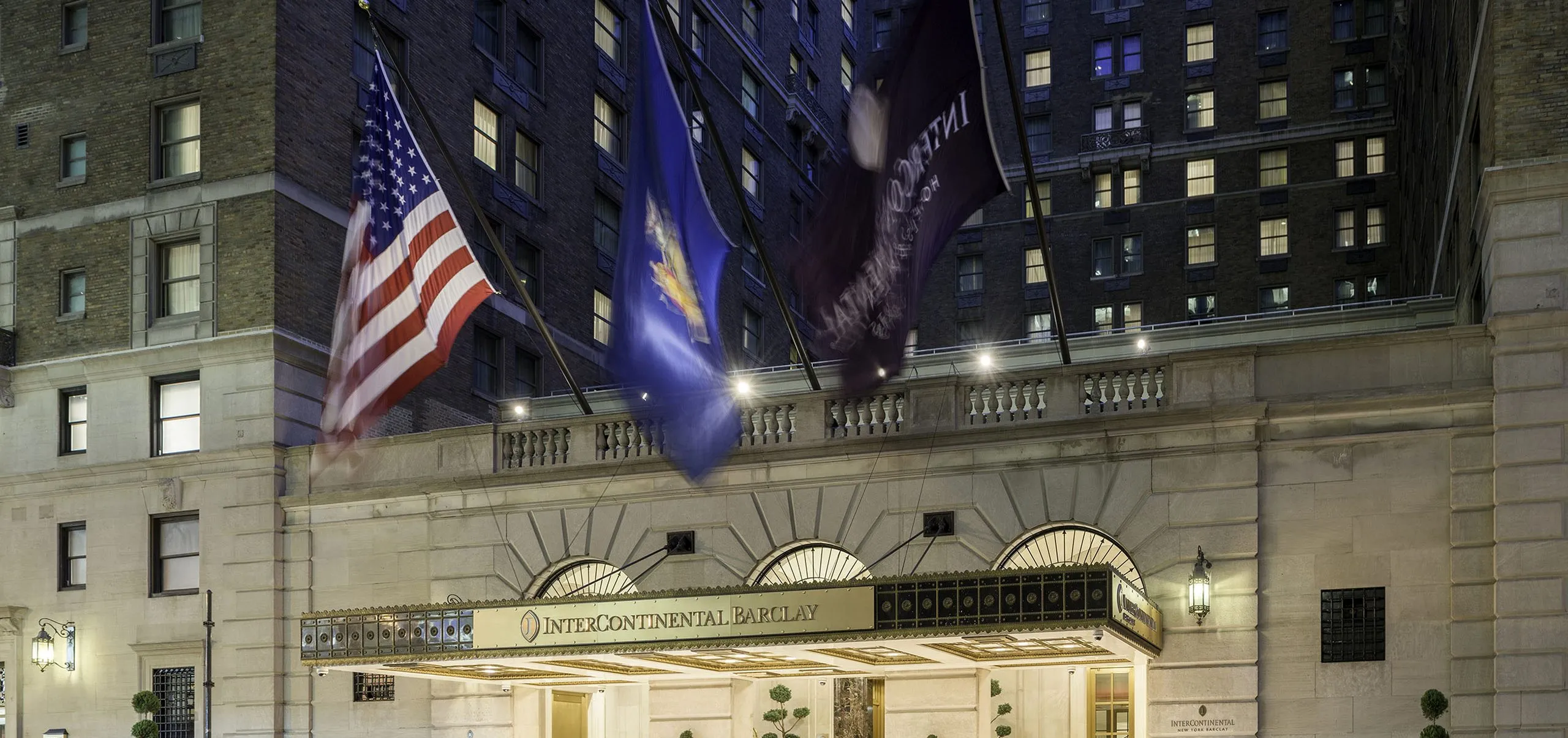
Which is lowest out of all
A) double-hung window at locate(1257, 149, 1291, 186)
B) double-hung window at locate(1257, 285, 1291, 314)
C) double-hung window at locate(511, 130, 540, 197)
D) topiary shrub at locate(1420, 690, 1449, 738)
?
topiary shrub at locate(1420, 690, 1449, 738)

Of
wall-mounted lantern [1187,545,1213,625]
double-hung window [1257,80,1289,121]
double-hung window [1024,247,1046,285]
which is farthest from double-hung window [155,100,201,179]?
double-hung window [1257,80,1289,121]

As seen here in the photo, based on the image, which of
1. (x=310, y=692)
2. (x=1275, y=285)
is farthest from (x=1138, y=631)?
(x=1275, y=285)

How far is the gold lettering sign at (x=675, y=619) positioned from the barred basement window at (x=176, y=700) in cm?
1082

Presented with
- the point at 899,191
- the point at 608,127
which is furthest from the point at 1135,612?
the point at 608,127

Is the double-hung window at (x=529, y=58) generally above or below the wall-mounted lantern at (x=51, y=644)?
above

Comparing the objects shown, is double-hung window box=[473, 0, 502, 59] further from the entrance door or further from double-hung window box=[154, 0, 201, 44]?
the entrance door

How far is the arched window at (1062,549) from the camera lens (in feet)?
95.0

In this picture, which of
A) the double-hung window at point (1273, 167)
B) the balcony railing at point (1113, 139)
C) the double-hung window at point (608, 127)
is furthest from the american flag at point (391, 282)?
the double-hung window at point (1273, 167)

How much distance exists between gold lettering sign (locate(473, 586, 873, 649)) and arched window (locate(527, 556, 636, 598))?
4.28 meters

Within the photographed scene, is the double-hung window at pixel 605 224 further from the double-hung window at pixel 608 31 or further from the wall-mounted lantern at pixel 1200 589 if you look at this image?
the wall-mounted lantern at pixel 1200 589

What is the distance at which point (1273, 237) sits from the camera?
213 ft

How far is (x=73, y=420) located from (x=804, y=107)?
33.4 metres

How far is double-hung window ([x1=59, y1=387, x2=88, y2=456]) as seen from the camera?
38250 mm

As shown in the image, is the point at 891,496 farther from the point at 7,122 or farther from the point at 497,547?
the point at 7,122
